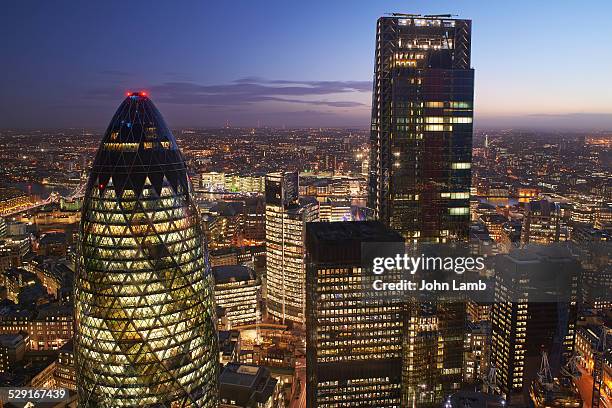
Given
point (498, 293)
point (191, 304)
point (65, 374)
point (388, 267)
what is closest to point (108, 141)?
point (191, 304)

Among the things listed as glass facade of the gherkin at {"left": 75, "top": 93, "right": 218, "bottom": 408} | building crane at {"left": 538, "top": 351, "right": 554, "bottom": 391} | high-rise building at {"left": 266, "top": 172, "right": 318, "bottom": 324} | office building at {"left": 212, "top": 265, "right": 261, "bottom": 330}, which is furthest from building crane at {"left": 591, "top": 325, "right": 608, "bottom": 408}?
glass facade of the gherkin at {"left": 75, "top": 93, "right": 218, "bottom": 408}

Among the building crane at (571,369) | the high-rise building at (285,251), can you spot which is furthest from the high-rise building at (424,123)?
the high-rise building at (285,251)

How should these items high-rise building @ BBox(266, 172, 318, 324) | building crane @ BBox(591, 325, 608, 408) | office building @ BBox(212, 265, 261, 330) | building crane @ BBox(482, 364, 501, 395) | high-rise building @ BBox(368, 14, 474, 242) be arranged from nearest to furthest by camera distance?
high-rise building @ BBox(368, 14, 474, 242)
building crane @ BBox(591, 325, 608, 408)
building crane @ BBox(482, 364, 501, 395)
office building @ BBox(212, 265, 261, 330)
high-rise building @ BBox(266, 172, 318, 324)

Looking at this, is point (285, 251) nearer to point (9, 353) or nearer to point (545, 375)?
point (9, 353)

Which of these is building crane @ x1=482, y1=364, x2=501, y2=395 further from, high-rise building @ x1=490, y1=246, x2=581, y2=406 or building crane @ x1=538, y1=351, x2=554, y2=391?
building crane @ x1=538, y1=351, x2=554, y2=391

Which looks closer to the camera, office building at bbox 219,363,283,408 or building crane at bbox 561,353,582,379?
office building at bbox 219,363,283,408

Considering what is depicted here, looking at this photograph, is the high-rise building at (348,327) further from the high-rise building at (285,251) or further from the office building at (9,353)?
the office building at (9,353)
